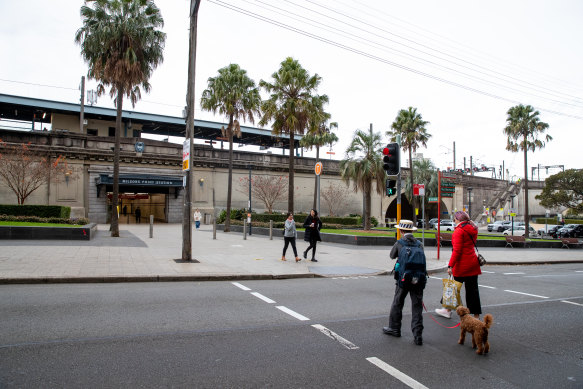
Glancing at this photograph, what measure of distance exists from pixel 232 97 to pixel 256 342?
2425 cm

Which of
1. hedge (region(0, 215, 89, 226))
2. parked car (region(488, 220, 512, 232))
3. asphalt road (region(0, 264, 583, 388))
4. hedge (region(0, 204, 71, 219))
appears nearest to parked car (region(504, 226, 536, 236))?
parked car (region(488, 220, 512, 232))

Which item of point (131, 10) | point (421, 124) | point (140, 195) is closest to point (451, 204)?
point (421, 124)

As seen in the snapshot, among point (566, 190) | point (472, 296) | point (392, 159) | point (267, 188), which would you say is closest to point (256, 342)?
point (472, 296)

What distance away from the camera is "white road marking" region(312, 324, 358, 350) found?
4.99m

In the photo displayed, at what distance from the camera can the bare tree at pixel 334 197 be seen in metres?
43.5

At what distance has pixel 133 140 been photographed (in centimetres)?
3566

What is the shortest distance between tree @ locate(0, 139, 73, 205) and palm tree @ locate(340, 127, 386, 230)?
21618mm

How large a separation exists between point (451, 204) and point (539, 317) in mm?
54653

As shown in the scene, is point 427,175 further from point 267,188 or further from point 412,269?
point 412,269

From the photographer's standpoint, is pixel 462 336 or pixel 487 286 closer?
pixel 462 336

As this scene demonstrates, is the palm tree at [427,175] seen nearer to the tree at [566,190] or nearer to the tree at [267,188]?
the tree at [566,190]

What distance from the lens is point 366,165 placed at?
29.7 m

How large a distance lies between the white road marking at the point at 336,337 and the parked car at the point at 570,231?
4708cm

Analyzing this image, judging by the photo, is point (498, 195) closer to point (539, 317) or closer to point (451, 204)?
point (451, 204)
